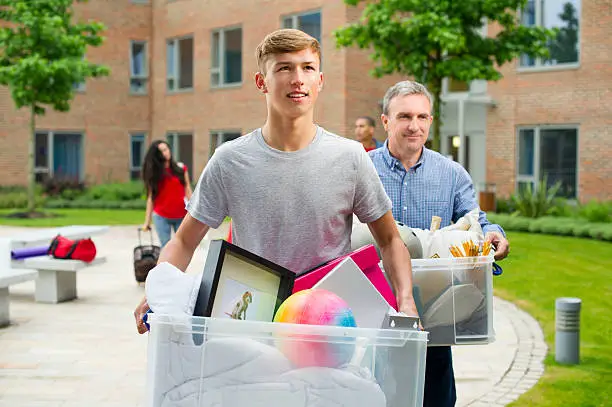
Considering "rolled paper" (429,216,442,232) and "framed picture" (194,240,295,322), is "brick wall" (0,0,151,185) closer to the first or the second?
"rolled paper" (429,216,442,232)

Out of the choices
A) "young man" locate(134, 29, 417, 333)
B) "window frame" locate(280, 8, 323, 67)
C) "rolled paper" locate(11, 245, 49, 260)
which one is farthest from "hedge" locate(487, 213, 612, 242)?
"young man" locate(134, 29, 417, 333)

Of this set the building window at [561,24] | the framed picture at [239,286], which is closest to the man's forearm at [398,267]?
the framed picture at [239,286]

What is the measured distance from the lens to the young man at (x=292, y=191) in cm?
287

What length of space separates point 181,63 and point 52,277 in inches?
958

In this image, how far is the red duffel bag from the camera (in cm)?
1107

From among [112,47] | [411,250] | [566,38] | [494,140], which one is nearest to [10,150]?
[112,47]

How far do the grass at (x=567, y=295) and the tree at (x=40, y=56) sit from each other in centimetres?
1381

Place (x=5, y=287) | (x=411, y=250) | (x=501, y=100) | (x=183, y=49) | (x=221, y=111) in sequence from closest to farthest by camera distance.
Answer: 1. (x=411, y=250)
2. (x=5, y=287)
3. (x=501, y=100)
4. (x=221, y=111)
5. (x=183, y=49)

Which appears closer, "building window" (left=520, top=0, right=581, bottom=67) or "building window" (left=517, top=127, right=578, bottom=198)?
"building window" (left=520, top=0, right=581, bottom=67)

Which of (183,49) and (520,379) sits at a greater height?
(183,49)

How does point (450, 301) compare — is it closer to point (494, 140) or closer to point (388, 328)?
point (388, 328)

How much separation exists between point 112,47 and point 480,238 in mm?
32905

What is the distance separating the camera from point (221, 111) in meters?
32.0

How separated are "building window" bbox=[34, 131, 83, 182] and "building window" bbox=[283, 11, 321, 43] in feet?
33.2
